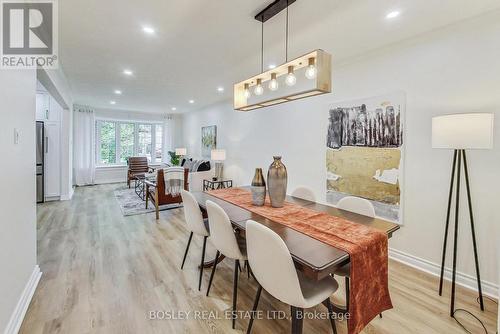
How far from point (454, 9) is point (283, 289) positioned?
8.71 ft

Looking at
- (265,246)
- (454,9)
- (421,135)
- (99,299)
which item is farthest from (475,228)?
(99,299)

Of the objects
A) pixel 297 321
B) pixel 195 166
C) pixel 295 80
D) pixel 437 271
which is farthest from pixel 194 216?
pixel 195 166

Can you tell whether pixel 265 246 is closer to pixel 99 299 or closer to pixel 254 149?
pixel 99 299

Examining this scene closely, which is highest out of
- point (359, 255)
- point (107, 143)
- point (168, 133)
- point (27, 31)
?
point (27, 31)

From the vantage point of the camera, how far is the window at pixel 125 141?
7840 millimetres

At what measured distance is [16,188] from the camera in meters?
1.72

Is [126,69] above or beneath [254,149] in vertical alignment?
above

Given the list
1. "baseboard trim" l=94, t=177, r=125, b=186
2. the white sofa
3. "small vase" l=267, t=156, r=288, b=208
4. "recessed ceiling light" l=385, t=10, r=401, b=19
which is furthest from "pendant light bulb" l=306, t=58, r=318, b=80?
"baseboard trim" l=94, t=177, r=125, b=186

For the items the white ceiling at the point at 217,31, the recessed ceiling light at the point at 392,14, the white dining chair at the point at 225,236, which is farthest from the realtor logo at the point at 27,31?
the recessed ceiling light at the point at 392,14

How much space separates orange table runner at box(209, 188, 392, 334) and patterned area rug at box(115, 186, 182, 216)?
3621 millimetres

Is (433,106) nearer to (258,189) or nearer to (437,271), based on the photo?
(437,271)

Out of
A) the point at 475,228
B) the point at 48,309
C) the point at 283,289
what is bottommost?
the point at 48,309

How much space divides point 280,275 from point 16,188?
6.54ft

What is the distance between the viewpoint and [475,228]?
2.15m
